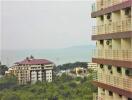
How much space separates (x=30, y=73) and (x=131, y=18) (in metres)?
101

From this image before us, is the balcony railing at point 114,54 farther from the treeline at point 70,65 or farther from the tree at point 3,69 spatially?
the treeline at point 70,65

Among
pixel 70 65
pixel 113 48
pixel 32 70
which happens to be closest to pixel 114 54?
pixel 113 48

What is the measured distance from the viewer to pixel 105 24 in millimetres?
17828

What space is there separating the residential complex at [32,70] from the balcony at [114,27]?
89.5m

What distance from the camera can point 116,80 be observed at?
15.8 meters

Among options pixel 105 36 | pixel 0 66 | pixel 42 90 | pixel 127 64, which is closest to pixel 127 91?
pixel 127 64

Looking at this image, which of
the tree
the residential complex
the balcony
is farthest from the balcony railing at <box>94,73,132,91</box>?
the tree

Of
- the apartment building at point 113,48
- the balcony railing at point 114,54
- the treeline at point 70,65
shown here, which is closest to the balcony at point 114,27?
the apartment building at point 113,48

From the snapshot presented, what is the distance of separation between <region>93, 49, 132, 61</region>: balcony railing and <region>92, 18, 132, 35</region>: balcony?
776 mm

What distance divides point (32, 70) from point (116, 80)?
332 feet

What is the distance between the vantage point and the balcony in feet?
49.2

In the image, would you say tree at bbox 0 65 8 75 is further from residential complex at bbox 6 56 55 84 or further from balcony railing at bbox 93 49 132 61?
balcony railing at bbox 93 49 132 61

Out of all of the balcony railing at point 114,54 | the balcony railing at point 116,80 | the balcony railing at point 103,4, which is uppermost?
the balcony railing at point 103,4

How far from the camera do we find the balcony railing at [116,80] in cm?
1458
